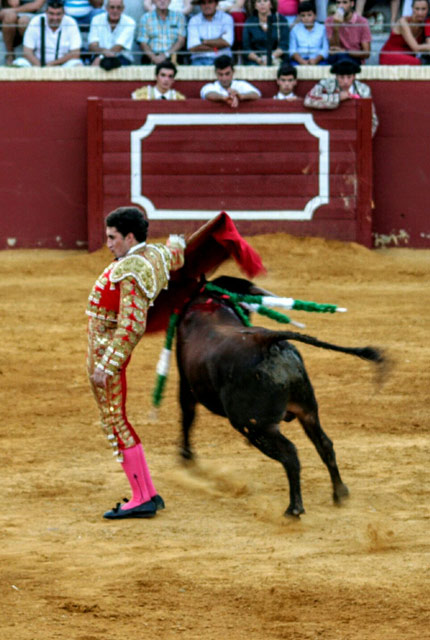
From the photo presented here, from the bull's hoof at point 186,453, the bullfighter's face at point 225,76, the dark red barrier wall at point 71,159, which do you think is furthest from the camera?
the dark red barrier wall at point 71,159

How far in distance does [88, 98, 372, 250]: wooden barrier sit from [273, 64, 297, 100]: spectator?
0.48 ft

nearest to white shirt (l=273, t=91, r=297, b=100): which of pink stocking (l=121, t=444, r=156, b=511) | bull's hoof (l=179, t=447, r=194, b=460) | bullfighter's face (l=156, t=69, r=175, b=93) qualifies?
bullfighter's face (l=156, t=69, r=175, b=93)

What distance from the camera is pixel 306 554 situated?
12.9 feet

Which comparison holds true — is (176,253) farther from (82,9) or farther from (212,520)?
(82,9)

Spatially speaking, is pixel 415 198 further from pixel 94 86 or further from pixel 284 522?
pixel 284 522

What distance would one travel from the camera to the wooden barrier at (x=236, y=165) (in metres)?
11.4

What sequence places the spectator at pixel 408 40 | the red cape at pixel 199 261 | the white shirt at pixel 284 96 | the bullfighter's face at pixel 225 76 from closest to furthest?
the red cape at pixel 199 261 → the bullfighter's face at pixel 225 76 → the white shirt at pixel 284 96 → the spectator at pixel 408 40

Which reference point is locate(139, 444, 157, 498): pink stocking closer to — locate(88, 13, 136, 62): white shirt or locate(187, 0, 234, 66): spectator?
locate(187, 0, 234, 66): spectator

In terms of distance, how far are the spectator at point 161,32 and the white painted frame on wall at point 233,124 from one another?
0.69 m

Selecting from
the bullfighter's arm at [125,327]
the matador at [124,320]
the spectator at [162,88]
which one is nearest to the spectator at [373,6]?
the spectator at [162,88]

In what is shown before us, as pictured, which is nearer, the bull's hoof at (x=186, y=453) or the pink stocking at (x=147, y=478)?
the pink stocking at (x=147, y=478)

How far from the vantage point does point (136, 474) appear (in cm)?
441

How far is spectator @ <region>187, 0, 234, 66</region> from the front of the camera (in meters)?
11.4

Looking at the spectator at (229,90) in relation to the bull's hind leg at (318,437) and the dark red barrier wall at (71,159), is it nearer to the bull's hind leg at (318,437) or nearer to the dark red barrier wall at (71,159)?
the dark red barrier wall at (71,159)
